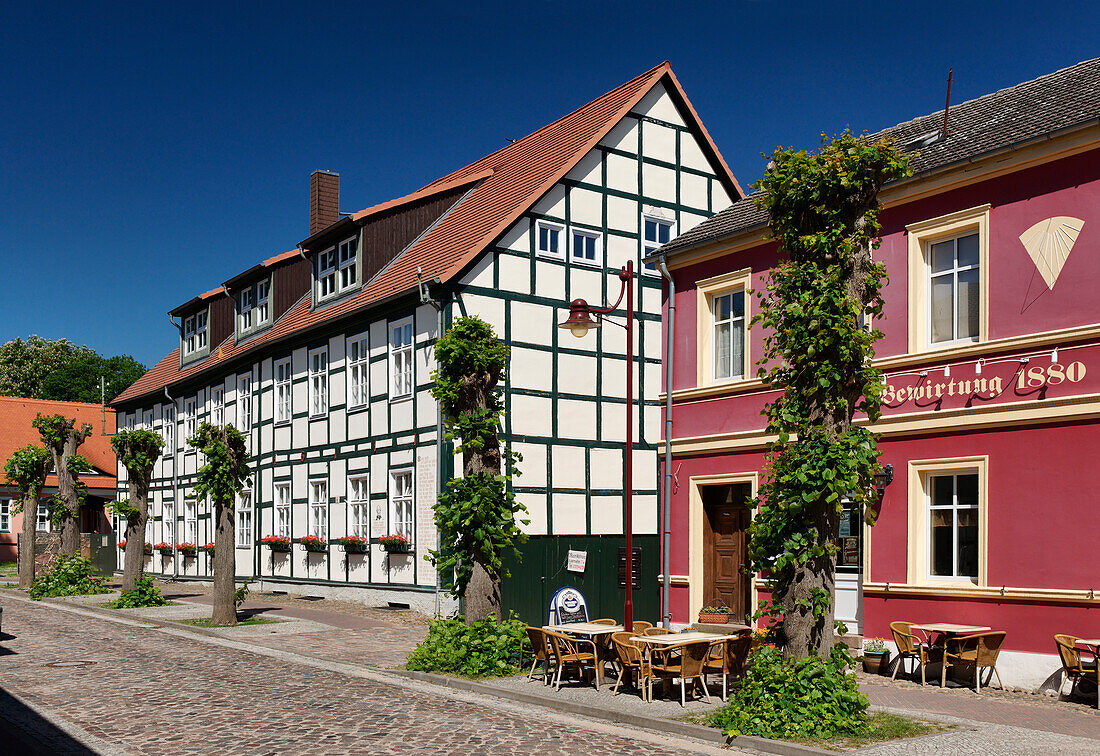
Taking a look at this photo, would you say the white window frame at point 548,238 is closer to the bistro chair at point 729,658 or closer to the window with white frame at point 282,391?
the window with white frame at point 282,391

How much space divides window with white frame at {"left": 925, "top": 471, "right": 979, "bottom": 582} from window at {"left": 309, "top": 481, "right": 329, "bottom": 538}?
1620 centimetres

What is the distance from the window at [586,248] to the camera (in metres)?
24.7

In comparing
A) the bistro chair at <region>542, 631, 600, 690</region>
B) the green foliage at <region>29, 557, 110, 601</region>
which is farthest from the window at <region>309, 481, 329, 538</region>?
the bistro chair at <region>542, 631, 600, 690</region>

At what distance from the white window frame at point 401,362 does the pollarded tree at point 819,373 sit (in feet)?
44.4

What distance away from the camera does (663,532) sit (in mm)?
18844

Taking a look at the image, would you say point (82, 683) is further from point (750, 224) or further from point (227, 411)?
point (227, 411)

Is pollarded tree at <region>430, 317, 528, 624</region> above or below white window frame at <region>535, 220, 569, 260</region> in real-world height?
below

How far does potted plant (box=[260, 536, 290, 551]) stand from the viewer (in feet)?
93.5

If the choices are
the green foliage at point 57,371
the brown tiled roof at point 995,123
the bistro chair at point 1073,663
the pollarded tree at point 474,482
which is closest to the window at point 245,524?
the brown tiled roof at point 995,123

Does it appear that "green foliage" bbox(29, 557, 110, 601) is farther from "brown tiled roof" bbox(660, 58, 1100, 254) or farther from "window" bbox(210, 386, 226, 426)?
"brown tiled roof" bbox(660, 58, 1100, 254)

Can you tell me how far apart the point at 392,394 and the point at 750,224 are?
32.5ft

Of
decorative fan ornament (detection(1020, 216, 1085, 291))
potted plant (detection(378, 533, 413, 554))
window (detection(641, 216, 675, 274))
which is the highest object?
window (detection(641, 216, 675, 274))

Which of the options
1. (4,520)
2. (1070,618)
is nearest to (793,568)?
(1070,618)

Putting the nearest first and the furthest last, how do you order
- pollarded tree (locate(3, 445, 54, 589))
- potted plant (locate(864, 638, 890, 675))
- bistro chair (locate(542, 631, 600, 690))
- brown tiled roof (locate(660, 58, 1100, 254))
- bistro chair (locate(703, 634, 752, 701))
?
bistro chair (locate(703, 634, 752, 701)) < bistro chair (locate(542, 631, 600, 690)) < brown tiled roof (locate(660, 58, 1100, 254)) < potted plant (locate(864, 638, 890, 675)) < pollarded tree (locate(3, 445, 54, 589))
